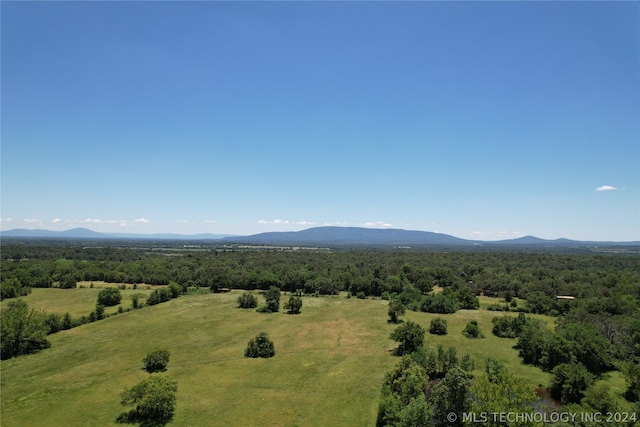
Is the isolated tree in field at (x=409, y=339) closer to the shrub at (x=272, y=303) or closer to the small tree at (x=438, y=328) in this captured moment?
the small tree at (x=438, y=328)

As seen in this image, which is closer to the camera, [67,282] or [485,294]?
[67,282]

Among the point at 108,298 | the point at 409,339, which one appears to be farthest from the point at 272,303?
the point at 108,298

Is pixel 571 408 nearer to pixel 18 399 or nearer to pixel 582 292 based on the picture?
pixel 18 399

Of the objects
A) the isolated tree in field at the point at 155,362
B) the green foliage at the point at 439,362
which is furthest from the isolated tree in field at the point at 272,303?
the green foliage at the point at 439,362

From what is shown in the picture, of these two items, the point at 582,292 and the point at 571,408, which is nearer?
the point at 571,408

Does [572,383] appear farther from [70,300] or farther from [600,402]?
[70,300]

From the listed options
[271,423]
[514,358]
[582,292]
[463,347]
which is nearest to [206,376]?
[271,423]
